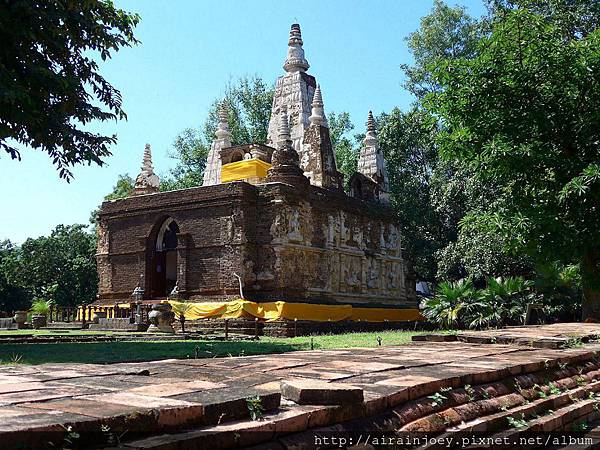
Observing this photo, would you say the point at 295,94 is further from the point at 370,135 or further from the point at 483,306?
the point at 483,306

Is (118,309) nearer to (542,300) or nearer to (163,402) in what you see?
(542,300)

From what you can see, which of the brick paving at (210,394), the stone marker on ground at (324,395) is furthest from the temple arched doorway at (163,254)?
the stone marker on ground at (324,395)

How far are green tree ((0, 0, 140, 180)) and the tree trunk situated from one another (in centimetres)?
1062

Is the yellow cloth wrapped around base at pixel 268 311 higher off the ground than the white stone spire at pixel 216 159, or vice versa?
the white stone spire at pixel 216 159

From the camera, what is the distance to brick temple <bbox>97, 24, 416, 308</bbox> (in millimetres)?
22906

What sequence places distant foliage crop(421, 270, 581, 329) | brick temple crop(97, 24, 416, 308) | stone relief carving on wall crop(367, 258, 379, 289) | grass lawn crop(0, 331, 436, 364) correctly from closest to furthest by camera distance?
grass lawn crop(0, 331, 436, 364) < distant foliage crop(421, 270, 581, 329) < brick temple crop(97, 24, 416, 308) < stone relief carving on wall crop(367, 258, 379, 289)

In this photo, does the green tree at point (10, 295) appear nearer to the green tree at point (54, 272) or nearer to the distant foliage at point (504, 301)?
the green tree at point (54, 272)

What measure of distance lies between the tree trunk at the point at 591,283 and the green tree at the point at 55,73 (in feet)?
34.8

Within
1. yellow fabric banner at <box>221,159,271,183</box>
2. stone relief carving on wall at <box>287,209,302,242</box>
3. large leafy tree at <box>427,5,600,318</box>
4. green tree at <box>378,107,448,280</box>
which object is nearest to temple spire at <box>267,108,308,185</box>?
stone relief carving on wall at <box>287,209,302,242</box>

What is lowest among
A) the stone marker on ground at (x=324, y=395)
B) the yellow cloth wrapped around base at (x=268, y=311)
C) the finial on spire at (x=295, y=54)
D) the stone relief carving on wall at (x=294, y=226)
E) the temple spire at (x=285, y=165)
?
the stone marker on ground at (x=324, y=395)

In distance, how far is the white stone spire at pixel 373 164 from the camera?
3050 cm

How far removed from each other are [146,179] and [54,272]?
15457mm

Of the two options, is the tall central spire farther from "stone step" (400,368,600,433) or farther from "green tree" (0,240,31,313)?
"stone step" (400,368,600,433)

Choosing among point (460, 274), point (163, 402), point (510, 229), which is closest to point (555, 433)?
point (163, 402)
